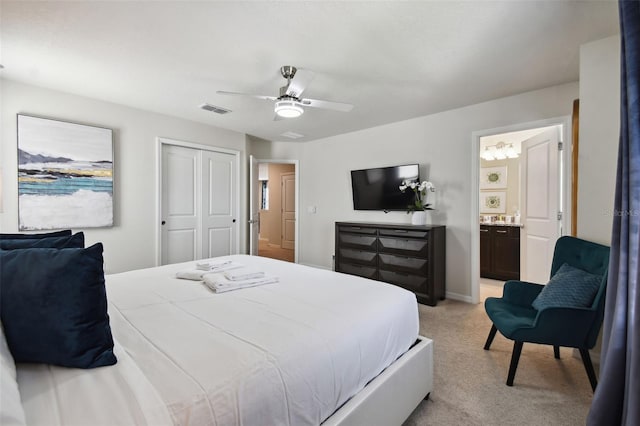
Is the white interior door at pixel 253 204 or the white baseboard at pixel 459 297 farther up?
the white interior door at pixel 253 204

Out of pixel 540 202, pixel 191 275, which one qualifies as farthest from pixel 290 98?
pixel 540 202

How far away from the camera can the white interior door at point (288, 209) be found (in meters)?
7.41

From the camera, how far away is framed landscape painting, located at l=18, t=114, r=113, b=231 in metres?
2.93

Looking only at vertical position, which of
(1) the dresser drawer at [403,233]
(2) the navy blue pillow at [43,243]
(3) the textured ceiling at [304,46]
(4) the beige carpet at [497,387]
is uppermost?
(3) the textured ceiling at [304,46]

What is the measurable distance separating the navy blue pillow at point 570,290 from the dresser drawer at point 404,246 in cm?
147

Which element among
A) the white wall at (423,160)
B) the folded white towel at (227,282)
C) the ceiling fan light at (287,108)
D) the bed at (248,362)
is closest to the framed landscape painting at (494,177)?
the white wall at (423,160)

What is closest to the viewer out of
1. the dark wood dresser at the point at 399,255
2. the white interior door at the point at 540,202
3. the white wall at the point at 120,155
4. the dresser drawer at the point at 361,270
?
the white wall at the point at 120,155

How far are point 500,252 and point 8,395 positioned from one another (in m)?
5.26

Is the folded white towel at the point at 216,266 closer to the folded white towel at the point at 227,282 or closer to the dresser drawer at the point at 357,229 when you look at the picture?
the folded white towel at the point at 227,282

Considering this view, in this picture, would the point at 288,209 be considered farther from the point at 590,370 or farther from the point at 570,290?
the point at 590,370

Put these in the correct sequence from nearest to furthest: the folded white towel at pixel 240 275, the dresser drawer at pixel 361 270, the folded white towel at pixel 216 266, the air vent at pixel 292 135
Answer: the folded white towel at pixel 240 275, the folded white towel at pixel 216 266, the dresser drawer at pixel 361 270, the air vent at pixel 292 135

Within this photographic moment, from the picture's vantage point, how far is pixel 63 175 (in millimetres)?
3104

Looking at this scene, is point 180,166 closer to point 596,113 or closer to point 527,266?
point 596,113

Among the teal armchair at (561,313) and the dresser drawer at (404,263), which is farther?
the dresser drawer at (404,263)
